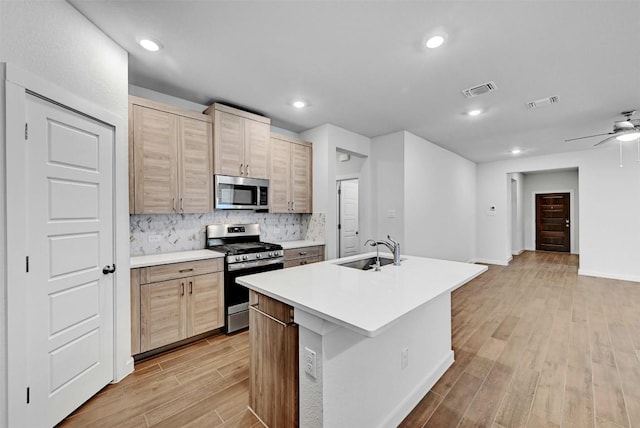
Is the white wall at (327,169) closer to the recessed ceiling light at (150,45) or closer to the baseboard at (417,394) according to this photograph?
the baseboard at (417,394)

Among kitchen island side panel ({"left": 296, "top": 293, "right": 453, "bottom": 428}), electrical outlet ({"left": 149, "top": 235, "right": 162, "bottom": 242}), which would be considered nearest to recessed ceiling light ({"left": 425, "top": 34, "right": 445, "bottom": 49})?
kitchen island side panel ({"left": 296, "top": 293, "right": 453, "bottom": 428})

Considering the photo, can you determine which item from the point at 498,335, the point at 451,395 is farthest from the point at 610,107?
the point at 451,395

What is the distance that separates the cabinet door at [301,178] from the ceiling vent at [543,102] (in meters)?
2.97

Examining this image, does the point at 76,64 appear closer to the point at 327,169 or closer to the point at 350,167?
the point at 327,169

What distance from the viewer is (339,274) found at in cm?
200

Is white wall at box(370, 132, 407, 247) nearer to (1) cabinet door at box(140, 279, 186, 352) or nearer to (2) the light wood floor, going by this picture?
(2) the light wood floor

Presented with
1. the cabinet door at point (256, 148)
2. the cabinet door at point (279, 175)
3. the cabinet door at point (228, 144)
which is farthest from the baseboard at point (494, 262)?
the cabinet door at point (228, 144)

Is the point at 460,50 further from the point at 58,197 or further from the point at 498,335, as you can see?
the point at 58,197

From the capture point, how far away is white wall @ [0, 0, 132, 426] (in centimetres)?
146

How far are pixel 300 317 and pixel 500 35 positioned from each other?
2.47 meters

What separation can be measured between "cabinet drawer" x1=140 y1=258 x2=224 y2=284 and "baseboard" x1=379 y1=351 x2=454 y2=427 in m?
2.09

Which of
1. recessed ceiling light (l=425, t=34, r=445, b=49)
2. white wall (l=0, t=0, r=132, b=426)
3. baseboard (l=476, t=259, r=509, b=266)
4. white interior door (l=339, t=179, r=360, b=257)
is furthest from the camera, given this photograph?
baseboard (l=476, t=259, r=509, b=266)

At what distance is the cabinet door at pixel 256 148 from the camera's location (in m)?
3.46

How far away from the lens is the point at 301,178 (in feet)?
13.7
